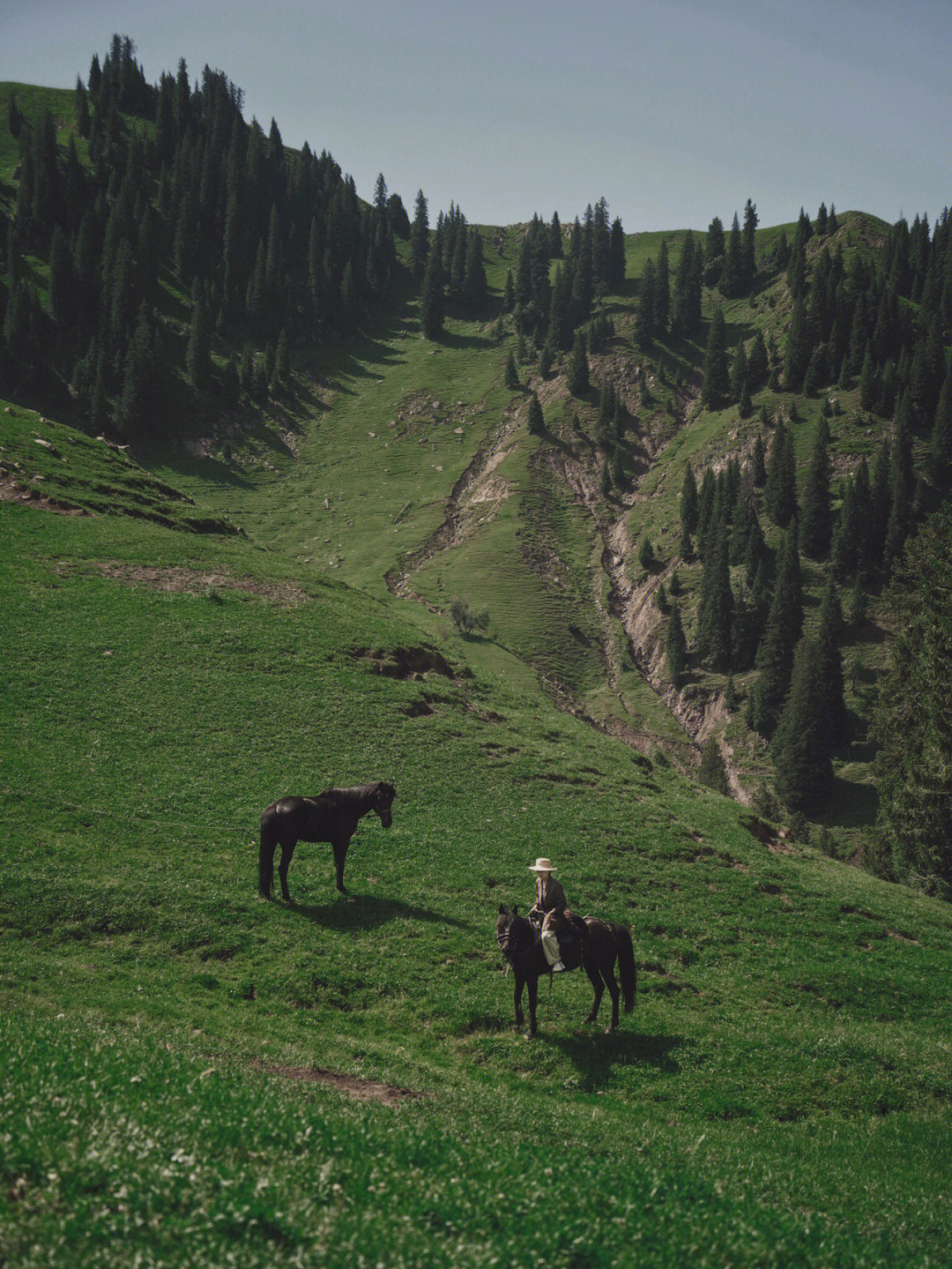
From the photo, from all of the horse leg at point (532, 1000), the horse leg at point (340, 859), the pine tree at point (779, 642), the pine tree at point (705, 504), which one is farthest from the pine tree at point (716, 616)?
the horse leg at point (532, 1000)

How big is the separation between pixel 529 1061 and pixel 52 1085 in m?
10.4

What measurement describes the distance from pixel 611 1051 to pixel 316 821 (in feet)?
34.5

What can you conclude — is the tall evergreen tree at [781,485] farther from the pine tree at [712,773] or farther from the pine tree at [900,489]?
the pine tree at [712,773]

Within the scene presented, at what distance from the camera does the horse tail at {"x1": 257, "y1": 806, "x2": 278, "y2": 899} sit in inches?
906

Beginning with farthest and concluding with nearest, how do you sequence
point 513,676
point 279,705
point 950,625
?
point 513,676
point 950,625
point 279,705

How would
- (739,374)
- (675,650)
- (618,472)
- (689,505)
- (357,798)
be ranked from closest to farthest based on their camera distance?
(357,798), (675,650), (689,505), (618,472), (739,374)

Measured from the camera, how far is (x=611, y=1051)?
17.8 m

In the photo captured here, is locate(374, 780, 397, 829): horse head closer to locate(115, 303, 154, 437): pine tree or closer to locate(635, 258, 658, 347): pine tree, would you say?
locate(115, 303, 154, 437): pine tree

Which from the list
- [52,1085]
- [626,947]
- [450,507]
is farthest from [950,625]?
[450,507]

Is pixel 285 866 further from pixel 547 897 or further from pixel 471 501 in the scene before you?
pixel 471 501

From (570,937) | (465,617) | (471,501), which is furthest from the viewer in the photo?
(471,501)

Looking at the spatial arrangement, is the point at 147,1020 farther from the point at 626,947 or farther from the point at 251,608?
the point at 251,608

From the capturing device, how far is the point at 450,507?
14000 cm

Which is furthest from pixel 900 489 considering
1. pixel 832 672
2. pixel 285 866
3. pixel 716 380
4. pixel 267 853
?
pixel 267 853
